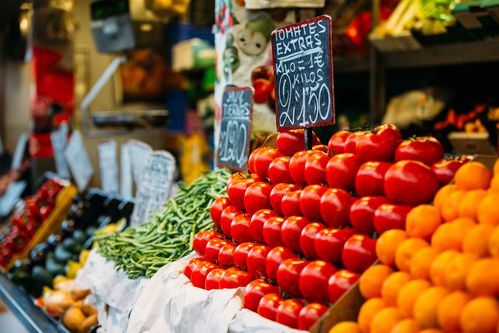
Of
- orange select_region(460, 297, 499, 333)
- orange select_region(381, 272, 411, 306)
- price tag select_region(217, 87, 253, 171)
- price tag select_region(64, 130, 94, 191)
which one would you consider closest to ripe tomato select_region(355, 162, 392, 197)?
orange select_region(381, 272, 411, 306)

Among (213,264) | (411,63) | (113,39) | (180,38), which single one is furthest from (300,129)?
(180,38)

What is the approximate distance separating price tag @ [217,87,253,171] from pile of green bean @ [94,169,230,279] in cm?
11

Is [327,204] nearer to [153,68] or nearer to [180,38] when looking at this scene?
[180,38]

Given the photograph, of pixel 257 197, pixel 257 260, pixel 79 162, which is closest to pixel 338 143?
pixel 257 197

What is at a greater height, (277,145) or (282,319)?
(277,145)

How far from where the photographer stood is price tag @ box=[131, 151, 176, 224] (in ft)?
13.2

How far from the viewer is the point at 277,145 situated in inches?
116

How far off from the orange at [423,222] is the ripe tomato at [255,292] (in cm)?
54

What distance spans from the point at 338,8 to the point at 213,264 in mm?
4146

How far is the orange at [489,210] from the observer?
5.78 feet

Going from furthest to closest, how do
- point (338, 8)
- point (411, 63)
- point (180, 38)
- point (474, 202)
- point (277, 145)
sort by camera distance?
point (180, 38), point (338, 8), point (411, 63), point (277, 145), point (474, 202)

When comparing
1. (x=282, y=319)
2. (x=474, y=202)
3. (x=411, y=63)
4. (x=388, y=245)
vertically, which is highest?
(x=411, y=63)

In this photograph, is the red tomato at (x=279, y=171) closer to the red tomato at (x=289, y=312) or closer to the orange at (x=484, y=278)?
the red tomato at (x=289, y=312)

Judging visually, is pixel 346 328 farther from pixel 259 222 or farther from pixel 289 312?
pixel 259 222
